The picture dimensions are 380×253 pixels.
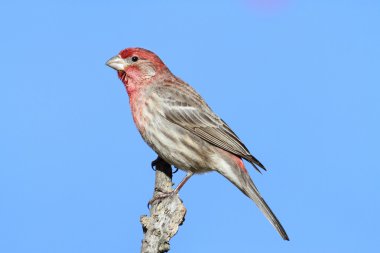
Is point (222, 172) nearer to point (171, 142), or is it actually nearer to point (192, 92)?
point (171, 142)

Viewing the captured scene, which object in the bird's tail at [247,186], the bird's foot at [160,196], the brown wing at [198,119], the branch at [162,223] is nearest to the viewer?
the branch at [162,223]

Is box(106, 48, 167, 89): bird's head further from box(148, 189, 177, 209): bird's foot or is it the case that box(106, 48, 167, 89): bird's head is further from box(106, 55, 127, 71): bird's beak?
box(148, 189, 177, 209): bird's foot

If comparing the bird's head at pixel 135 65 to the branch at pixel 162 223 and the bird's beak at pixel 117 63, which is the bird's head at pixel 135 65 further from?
the branch at pixel 162 223

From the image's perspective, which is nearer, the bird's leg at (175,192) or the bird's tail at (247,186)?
the bird's leg at (175,192)

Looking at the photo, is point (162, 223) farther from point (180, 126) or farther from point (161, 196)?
point (180, 126)

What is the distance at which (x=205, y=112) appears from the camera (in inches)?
348

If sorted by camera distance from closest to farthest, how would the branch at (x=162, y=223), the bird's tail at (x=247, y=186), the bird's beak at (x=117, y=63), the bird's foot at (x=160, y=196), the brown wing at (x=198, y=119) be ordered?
the branch at (x=162, y=223)
the bird's foot at (x=160, y=196)
the bird's tail at (x=247, y=186)
the brown wing at (x=198, y=119)
the bird's beak at (x=117, y=63)

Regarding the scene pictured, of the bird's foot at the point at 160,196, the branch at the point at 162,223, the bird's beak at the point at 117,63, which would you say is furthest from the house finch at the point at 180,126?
the branch at the point at 162,223

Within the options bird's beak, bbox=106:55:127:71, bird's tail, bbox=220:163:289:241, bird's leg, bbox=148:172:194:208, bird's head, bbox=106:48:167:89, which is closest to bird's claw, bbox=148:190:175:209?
bird's leg, bbox=148:172:194:208

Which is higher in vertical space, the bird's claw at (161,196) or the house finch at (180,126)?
the house finch at (180,126)

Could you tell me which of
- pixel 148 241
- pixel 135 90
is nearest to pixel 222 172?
pixel 135 90

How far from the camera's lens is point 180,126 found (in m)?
8.57

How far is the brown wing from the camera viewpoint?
8438 mm

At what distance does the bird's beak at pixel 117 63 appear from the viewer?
8984 millimetres
